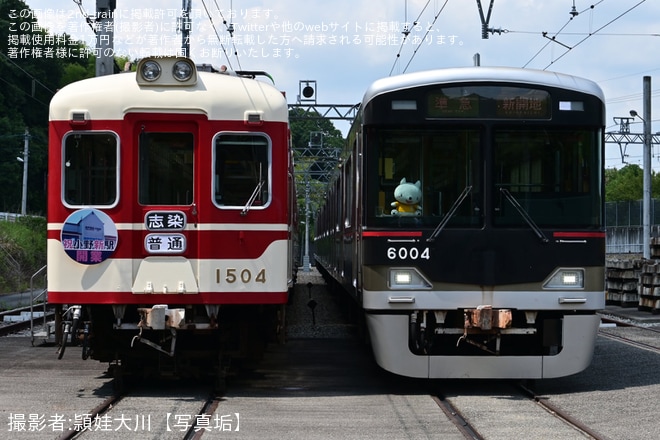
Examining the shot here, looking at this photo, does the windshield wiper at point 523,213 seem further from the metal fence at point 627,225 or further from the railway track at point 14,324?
the metal fence at point 627,225

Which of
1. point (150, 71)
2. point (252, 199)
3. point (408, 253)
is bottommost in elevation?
point (408, 253)

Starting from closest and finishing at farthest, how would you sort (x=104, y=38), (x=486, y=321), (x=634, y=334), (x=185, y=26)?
(x=486, y=321), (x=104, y=38), (x=634, y=334), (x=185, y=26)

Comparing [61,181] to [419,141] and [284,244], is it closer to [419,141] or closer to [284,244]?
[284,244]

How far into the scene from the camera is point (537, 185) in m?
8.98

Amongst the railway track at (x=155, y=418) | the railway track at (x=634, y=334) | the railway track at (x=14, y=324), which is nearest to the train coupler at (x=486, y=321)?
the railway track at (x=155, y=418)

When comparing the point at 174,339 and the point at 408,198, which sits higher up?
the point at 408,198

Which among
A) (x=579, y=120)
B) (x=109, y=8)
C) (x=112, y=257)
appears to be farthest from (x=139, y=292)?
(x=109, y=8)

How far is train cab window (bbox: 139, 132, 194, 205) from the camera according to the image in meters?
8.91

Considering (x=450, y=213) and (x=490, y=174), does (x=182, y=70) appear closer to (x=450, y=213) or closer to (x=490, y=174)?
(x=450, y=213)

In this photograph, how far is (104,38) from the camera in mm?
13969

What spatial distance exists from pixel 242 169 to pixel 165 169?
670mm

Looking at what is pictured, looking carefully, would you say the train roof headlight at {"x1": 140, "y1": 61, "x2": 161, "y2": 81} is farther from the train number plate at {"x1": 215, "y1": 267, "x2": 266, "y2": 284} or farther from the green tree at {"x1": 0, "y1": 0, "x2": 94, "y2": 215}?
the green tree at {"x1": 0, "y1": 0, "x2": 94, "y2": 215}

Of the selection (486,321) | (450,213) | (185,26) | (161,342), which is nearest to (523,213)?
(450,213)

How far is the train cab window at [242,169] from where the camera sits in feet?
29.3
